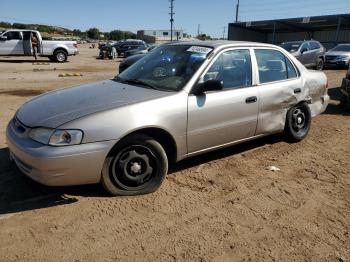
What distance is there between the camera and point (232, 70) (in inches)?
188

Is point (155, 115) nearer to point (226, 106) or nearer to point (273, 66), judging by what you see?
point (226, 106)

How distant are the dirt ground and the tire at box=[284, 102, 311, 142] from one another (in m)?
0.70

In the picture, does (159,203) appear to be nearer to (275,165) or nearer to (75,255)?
(75,255)

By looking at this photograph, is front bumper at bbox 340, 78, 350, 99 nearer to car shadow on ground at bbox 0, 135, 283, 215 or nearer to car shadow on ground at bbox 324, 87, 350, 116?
car shadow on ground at bbox 324, 87, 350, 116

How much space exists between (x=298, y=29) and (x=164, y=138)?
46.0 metres

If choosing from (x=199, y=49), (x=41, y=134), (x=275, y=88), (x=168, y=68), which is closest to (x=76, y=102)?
(x=41, y=134)

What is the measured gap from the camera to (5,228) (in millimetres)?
3309

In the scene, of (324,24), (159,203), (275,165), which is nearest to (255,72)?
(275,165)

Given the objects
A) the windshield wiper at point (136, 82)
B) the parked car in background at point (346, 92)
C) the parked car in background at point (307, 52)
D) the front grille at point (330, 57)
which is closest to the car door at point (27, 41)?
the parked car in background at point (307, 52)

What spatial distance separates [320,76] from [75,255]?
16.3 feet

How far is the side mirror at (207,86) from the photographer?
4262mm

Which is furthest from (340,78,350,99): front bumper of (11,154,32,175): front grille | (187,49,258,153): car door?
(11,154,32,175): front grille

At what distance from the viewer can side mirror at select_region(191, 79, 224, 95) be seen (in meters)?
4.26

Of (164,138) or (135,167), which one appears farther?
(164,138)
